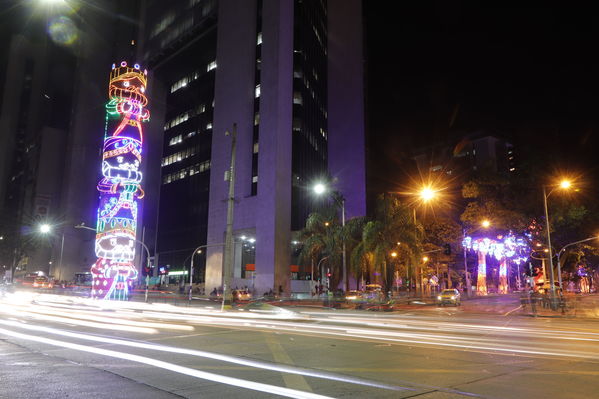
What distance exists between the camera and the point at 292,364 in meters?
9.54

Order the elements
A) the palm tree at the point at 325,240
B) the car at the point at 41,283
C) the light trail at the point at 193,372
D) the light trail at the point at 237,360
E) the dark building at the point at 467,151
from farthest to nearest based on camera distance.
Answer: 1. the dark building at the point at 467,151
2. the car at the point at 41,283
3. the palm tree at the point at 325,240
4. the light trail at the point at 237,360
5. the light trail at the point at 193,372

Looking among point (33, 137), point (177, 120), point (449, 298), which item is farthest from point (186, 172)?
point (33, 137)

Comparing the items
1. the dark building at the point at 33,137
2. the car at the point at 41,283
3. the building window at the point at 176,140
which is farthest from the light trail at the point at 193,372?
the dark building at the point at 33,137

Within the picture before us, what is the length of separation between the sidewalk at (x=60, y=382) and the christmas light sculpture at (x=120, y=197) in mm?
40736

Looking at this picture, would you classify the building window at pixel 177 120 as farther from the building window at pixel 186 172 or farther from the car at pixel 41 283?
the car at pixel 41 283

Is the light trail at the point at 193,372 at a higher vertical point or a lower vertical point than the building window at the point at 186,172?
lower

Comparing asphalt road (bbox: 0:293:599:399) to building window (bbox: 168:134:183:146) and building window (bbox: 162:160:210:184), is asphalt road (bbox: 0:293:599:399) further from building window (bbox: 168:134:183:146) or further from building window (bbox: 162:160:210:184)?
building window (bbox: 168:134:183:146)

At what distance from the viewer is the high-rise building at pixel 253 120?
2381 inches

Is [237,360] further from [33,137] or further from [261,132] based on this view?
[33,137]

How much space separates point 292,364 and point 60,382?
4405 mm

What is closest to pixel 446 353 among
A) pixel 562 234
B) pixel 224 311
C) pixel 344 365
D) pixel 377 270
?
pixel 344 365

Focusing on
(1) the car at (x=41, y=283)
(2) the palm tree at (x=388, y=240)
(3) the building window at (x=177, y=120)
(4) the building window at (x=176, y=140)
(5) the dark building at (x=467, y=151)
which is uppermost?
(5) the dark building at (x=467, y=151)

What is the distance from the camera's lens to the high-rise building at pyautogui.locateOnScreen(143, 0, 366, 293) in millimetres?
60469

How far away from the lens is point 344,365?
31.1 ft
